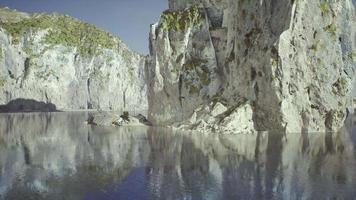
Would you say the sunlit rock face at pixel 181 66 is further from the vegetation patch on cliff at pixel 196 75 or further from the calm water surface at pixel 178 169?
the calm water surface at pixel 178 169

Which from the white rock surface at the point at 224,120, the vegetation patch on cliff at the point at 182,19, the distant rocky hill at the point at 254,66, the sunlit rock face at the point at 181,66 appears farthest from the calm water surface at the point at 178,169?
the vegetation patch on cliff at the point at 182,19

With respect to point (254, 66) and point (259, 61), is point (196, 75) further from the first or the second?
point (259, 61)

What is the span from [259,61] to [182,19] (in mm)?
26251

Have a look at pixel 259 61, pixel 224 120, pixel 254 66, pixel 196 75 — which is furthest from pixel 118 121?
pixel 259 61

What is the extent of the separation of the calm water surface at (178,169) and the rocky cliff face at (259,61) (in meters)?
→ 15.7

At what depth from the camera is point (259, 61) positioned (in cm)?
9312

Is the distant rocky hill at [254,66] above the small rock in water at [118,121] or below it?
above

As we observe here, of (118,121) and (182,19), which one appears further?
(118,121)

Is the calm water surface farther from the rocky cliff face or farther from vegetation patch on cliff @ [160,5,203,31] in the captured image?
vegetation patch on cliff @ [160,5,203,31]

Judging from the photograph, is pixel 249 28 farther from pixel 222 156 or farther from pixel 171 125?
pixel 222 156

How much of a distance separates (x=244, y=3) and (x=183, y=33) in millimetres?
17210

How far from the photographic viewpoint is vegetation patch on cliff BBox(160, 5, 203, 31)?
353 feet

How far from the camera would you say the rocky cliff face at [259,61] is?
89250 mm

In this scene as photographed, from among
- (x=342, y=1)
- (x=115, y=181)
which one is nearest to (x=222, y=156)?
(x=115, y=181)
